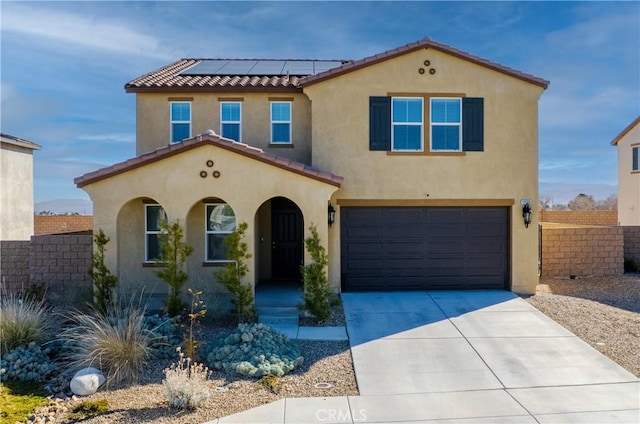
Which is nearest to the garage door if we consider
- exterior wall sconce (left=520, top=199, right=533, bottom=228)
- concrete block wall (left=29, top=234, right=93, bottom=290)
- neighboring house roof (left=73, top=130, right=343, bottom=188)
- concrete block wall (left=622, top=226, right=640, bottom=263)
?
exterior wall sconce (left=520, top=199, right=533, bottom=228)

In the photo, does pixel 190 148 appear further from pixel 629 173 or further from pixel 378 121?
pixel 629 173

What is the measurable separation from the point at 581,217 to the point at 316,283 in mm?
28649

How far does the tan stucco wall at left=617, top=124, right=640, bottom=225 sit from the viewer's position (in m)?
28.9

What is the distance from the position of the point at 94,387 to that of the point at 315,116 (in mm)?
9311

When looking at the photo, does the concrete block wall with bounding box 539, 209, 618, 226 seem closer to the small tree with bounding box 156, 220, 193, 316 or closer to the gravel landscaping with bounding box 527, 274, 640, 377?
the gravel landscaping with bounding box 527, 274, 640, 377

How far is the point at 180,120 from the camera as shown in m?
14.6

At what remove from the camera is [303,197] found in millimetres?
12180

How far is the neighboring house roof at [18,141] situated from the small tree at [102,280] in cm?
1213

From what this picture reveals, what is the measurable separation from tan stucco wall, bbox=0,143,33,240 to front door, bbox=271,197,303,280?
13474mm

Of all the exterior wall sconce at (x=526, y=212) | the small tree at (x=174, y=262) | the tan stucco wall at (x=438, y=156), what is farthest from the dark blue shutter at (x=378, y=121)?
the small tree at (x=174, y=262)

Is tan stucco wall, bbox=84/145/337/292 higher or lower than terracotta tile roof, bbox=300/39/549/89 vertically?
lower

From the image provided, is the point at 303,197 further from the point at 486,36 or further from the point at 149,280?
the point at 486,36

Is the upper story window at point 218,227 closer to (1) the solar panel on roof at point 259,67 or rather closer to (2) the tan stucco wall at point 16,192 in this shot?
(1) the solar panel on roof at point 259,67
